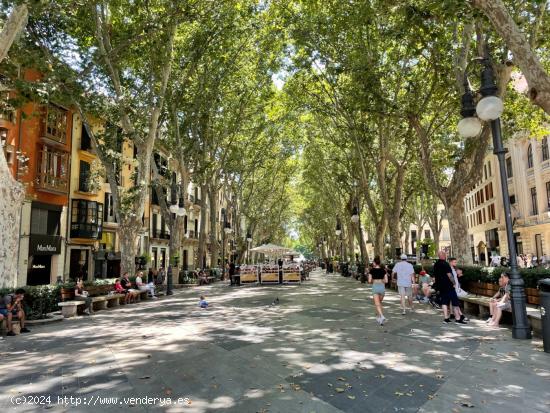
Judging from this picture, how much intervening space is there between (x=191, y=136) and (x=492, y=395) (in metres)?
22.2

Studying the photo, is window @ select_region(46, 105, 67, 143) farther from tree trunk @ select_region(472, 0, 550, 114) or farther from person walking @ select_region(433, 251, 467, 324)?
tree trunk @ select_region(472, 0, 550, 114)

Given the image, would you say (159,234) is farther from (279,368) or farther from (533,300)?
(279,368)

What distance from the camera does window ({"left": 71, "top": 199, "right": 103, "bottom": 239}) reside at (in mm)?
25652

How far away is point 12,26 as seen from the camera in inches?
396

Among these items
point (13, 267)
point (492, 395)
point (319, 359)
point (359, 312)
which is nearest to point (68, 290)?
point (13, 267)

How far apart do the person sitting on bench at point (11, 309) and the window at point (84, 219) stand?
16766 mm

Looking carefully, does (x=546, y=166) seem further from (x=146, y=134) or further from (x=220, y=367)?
(x=220, y=367)

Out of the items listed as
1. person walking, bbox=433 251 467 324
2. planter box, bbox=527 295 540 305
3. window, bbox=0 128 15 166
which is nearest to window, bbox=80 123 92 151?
window, bbox=0 128 15 166

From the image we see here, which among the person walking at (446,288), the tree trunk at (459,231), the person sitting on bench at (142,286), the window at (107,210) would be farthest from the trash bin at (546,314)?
the window at (107,210)

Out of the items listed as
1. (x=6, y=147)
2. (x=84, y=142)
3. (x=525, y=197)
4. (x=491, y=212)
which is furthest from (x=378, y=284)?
(x=491, y=212)

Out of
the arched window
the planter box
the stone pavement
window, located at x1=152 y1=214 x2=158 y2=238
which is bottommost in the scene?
the stone pavement

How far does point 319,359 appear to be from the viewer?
6.32 meters

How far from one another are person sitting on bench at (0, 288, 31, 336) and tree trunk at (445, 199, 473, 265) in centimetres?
1309

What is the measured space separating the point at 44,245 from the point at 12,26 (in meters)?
15.9
